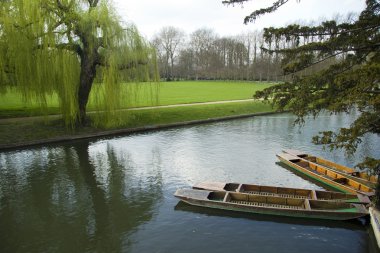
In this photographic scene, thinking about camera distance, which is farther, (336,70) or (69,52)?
(69,52)

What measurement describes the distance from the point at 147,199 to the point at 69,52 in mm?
12023

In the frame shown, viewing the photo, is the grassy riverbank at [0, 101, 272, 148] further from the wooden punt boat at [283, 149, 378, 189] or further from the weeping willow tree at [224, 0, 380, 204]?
the weeping willow tree at [224, 0, 380, 204]

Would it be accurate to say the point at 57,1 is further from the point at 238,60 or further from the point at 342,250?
the point at 238,60

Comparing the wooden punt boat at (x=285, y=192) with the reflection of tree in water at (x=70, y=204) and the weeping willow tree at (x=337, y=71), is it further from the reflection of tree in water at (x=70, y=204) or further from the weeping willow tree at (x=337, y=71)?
the weeping willow tree at (x=337, y=71)

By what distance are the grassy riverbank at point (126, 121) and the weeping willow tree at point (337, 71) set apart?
1341cm

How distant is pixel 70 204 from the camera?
11484mm

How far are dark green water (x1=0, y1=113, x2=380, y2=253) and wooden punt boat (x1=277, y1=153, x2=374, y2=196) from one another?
44 cm

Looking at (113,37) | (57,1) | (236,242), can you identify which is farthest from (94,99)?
(236,242)

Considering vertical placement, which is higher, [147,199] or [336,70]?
[336,70]

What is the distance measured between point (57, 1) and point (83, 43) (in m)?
2.73

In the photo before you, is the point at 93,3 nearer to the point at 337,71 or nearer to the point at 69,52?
the point at 69,52

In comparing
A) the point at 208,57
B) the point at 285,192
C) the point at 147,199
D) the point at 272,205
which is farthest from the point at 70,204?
the point at 208,57

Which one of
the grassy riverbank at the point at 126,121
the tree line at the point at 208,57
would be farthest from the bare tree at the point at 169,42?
the grassy riverbank at the point at 126,121

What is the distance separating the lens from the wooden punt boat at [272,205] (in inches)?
389
